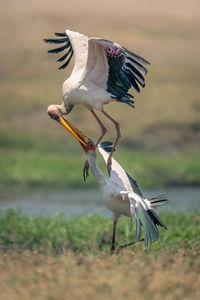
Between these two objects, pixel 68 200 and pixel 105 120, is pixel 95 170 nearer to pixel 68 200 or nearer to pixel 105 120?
pixel 68 200

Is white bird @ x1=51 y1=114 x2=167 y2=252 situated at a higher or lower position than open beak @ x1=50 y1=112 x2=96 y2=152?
lower

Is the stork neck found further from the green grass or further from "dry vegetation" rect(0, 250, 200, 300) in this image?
"dry vegetation" rect(0, 250, 200, 300)

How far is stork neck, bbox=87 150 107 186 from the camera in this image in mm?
6742

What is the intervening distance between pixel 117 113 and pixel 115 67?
15.6m

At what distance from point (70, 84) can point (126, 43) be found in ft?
88.7

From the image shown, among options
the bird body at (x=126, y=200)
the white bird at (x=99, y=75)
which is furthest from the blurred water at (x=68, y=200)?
the white bird at (x=99, y=75)

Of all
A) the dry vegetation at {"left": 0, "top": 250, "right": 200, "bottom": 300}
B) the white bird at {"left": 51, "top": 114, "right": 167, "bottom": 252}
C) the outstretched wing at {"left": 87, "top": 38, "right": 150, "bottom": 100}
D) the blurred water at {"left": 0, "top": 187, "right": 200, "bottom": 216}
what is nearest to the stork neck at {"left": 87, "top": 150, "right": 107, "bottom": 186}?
the white bird at {"left": 51, "top": 114, "right": 167, "bottom": 252}

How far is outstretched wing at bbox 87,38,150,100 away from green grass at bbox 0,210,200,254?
6.49 ft

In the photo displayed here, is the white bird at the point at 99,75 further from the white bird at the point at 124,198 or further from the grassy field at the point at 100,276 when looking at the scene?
the grassy field at the point at 100,276

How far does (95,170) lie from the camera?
679 centimetres

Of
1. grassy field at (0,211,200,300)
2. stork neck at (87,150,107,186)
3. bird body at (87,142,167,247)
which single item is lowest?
grassy field at (0,211,200,300)

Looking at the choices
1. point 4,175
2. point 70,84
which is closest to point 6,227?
point 70,84

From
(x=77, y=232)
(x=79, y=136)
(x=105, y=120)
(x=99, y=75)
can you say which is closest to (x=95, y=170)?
(x=79, y=136)

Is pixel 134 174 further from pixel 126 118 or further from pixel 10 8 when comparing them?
pixel 10 8
